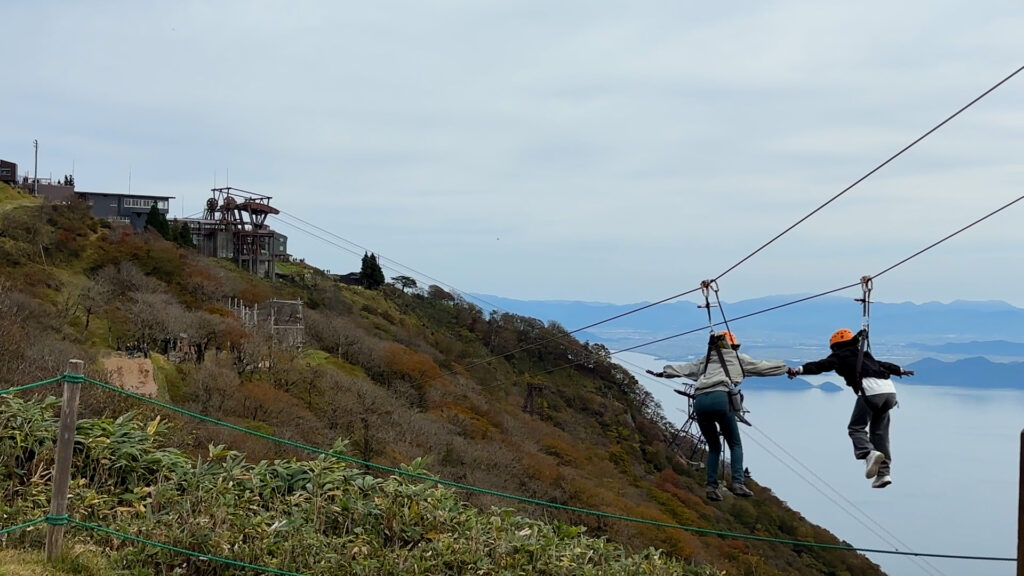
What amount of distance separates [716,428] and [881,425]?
172 centimetres

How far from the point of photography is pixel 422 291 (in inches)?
3332

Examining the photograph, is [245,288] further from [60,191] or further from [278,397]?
[60,191]

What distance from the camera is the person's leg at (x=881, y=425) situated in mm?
8539

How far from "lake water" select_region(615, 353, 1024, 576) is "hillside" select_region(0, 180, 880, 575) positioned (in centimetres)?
1862

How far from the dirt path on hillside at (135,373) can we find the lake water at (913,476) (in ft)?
160

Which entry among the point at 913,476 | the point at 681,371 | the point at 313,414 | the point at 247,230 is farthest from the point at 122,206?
the point at 913,476

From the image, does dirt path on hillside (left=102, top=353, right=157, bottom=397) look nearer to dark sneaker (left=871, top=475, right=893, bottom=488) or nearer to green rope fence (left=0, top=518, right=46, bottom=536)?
green rope fence (left=0, top=518, right=46, bottom=536)

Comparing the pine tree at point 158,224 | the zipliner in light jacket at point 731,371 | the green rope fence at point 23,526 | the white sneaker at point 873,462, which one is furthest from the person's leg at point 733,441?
the pine tree at point 158,224

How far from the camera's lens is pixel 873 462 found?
Answer: 855 cm

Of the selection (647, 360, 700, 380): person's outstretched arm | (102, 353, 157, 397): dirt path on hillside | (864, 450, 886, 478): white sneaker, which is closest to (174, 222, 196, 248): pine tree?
(102, 353, 157, 397): dirt path on hillside

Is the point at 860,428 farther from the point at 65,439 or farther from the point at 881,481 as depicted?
the point at 65,439

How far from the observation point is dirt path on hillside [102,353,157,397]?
21.7 meters

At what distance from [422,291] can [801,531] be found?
43.3 m

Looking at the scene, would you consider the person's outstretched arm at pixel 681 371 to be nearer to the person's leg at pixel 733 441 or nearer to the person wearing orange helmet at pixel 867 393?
the person's leg at pixel 733 441
